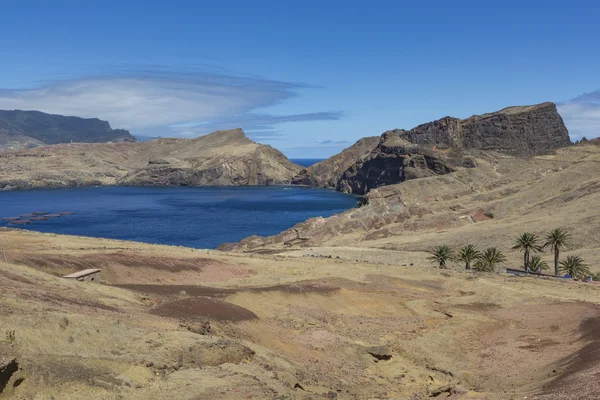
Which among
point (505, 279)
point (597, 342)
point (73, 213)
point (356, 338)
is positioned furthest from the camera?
point (73, 213)

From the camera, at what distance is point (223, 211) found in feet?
601

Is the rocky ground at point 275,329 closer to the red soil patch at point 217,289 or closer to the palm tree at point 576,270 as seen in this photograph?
the red soil patch at point 217,289

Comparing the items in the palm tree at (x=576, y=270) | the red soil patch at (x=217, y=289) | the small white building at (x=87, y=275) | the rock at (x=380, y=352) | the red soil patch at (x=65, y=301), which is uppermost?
the red soil patch at (x=65, y=301)

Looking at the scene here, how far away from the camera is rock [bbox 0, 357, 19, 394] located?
727 inches

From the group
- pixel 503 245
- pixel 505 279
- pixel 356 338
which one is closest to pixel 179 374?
pixel 356 338

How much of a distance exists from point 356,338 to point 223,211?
14978cm

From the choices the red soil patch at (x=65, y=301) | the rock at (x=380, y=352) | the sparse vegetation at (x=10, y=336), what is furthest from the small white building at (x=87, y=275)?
the rock at (x=380, y=352)

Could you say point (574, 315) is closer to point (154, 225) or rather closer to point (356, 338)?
point (356, 338)

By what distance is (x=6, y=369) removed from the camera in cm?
1872

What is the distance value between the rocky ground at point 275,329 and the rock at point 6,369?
69 mm

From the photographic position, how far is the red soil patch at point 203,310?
31.7 meters

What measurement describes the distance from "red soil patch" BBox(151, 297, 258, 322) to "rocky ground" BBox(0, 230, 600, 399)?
0.42 feet

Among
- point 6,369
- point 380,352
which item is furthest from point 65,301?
point 380,352

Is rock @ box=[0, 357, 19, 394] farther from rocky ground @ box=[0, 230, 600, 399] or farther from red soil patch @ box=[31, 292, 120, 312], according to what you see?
red soil patch @ box=[31, 292, 120, 312]
